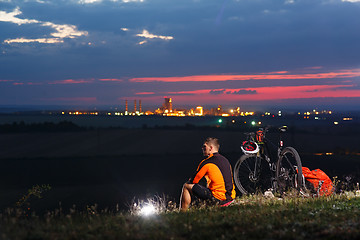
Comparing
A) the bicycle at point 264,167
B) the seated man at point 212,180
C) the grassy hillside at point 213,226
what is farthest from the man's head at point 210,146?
the bicycle at point 264,167

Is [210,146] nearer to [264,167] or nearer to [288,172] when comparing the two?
[288,172]

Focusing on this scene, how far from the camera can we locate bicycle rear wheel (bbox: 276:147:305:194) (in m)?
10.8

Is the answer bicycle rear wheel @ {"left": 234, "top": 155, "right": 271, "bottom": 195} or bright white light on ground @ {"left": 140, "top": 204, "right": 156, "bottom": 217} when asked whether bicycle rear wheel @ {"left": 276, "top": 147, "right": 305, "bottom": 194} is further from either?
bright white light on ground @ {"left": 140, "top": 204, "right": 156, "bottom": 217}

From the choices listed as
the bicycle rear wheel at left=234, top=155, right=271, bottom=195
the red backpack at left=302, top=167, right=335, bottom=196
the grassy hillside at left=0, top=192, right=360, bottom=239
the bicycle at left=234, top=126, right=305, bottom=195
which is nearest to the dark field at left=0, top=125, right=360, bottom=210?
the bicycle rear wheel at left=234, top=155, right=271, bottom=195

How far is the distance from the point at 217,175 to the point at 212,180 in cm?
15

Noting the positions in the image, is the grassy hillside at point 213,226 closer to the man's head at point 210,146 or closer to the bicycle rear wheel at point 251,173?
the man's head at point 210,146

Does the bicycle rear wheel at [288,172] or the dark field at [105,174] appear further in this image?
the dark field at [105,174]

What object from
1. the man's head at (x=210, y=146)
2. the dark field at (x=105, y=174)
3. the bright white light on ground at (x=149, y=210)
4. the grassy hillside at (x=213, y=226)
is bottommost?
the dark field at (x=105, y=174)

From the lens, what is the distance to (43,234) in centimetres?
680

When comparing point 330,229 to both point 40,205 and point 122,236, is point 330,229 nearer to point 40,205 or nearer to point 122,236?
point 122,236

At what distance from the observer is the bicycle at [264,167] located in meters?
11.4

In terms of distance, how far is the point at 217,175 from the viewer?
9.18 meters

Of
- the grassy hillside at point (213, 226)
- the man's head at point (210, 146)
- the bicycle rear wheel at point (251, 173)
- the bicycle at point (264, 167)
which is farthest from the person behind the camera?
the bicycle rear wheel at point (251, 173)

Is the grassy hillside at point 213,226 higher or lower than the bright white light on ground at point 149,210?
higher
